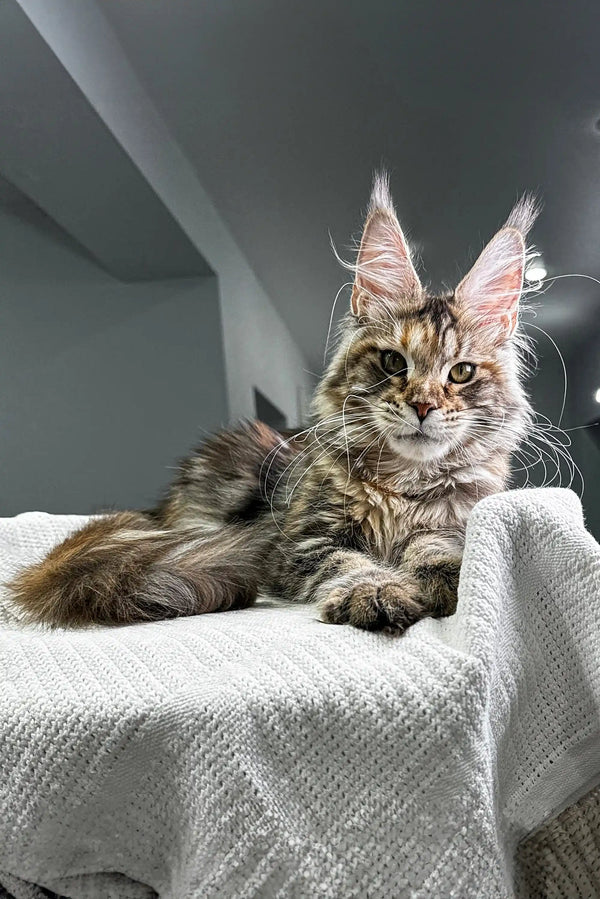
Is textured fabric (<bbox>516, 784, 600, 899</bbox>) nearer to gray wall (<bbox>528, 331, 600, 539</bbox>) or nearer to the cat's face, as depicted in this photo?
the cat's face

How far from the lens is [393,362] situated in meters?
1.04

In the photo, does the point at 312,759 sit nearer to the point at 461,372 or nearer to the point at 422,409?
the point at 422,409

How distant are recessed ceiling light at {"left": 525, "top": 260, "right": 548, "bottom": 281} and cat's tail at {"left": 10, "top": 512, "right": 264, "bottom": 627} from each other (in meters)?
0.91

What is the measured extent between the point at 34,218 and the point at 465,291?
4.17 ft

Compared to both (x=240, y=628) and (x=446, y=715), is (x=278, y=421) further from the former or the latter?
(x=446, y=715)

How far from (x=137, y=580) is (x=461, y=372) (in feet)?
1.94

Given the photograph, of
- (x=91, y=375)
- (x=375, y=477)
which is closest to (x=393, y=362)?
(x=375, y=477)

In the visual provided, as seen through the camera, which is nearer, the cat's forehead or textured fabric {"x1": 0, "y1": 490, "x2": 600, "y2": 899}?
textured fabric {"x1": 0, "y1": 490, "x2": 600, "y2": 899}

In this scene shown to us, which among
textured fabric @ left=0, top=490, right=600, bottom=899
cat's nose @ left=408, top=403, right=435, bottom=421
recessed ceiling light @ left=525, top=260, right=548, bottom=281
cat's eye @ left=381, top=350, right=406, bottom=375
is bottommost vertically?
textured fabric @ left=0, top=490, right=600, bottom=899

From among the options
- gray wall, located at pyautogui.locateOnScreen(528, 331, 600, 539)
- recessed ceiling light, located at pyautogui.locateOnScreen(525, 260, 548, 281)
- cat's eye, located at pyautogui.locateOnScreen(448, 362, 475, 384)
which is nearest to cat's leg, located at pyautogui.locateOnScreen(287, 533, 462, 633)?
cat's eye, located at pyautogui.locateOnScreen(448, 362, 475, 384)

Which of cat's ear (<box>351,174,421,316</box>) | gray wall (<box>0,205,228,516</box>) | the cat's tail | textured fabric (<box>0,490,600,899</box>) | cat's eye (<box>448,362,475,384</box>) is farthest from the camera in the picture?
gray wall (<box>0,205,228,516</box>)

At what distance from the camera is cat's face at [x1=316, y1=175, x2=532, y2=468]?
0.97 meters

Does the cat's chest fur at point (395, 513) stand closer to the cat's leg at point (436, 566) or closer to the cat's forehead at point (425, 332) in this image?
the cat's leg at point (436, 566)

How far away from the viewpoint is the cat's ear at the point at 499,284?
1083mm
